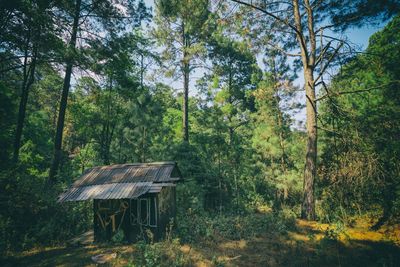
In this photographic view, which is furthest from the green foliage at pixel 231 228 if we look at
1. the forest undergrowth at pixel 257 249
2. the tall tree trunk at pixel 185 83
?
the tall tree trunk at pixel 185 83

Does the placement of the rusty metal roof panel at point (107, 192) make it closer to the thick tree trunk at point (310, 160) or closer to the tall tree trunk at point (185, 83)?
the thick tree trunk at point (310, 160)

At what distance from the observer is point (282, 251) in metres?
9.23

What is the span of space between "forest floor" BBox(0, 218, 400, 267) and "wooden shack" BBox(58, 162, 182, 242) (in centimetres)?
128

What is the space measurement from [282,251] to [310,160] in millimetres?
4273

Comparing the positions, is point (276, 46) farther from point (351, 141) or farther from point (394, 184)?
point (394, 184)

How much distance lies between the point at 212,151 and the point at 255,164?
4.70 meters

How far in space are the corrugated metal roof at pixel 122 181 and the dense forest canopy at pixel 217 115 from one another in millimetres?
2433

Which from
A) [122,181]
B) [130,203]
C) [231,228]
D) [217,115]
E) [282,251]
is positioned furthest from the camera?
[217,115]

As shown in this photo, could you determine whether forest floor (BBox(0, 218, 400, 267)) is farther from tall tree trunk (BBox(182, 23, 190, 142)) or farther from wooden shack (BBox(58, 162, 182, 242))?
tall tree trunk (BBox(182, 23, 190, 142))

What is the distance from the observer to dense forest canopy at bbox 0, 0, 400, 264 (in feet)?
32.8

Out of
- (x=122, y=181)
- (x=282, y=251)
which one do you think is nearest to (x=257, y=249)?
(x=282, y=251)

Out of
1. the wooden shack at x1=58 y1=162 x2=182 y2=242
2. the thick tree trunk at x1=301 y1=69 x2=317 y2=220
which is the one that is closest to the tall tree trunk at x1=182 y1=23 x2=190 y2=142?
the wooden shack at x1=58 y1=162 x2=182 y2=242

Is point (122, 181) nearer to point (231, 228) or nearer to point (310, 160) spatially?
point (231, 228)

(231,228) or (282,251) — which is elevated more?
(231,228)
